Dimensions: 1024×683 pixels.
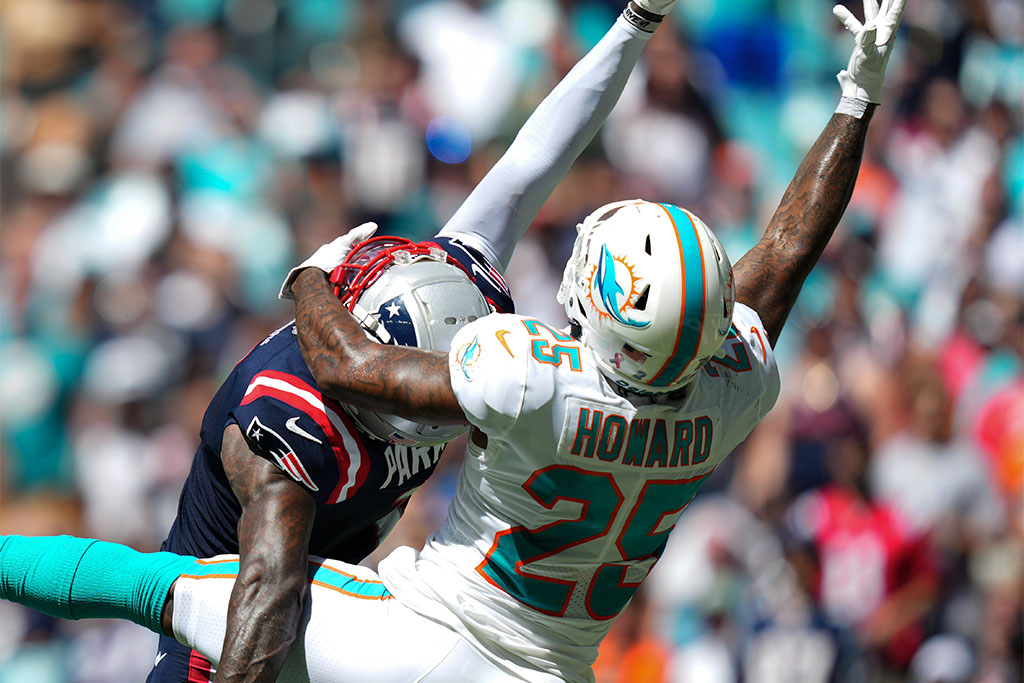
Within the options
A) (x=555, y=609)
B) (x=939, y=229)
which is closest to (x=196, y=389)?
(x=555, y=609)

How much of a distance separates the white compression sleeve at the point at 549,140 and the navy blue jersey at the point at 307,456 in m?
0.25

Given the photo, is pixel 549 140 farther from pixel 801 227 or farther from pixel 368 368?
pixel 368 368

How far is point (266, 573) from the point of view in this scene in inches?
116

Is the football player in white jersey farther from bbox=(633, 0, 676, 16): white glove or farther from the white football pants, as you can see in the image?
bbox=(633, 0, 676, 16): white glove

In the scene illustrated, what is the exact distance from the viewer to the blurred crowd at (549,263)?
6.85 meters

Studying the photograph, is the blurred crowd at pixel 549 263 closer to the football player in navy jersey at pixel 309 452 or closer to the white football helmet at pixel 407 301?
the football player in navy jersey at pixel 309 452

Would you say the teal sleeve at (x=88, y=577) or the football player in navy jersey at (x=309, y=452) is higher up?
the football player in navy jersey at (x=309, y=452)

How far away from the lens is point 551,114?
377 cm

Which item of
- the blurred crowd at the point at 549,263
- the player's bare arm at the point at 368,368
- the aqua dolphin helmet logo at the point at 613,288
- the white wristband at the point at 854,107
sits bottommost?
the blurred crowd at the point at 549,263

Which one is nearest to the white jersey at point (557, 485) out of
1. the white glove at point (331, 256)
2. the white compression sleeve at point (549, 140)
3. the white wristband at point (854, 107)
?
the white glove at point (331, 256)

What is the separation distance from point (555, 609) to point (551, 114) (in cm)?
154

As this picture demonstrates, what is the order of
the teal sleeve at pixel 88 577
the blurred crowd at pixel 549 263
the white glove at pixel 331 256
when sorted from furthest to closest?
the blurred crowd at pixel 549 263
the white glove at pixel 331 256
the teal sleeve at pixel 88 577

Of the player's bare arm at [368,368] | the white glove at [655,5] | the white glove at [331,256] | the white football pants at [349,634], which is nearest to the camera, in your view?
the player's bare arm at [368,368]

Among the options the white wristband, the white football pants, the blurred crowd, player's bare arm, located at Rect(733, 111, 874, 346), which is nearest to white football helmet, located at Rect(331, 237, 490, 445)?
the white football pants
